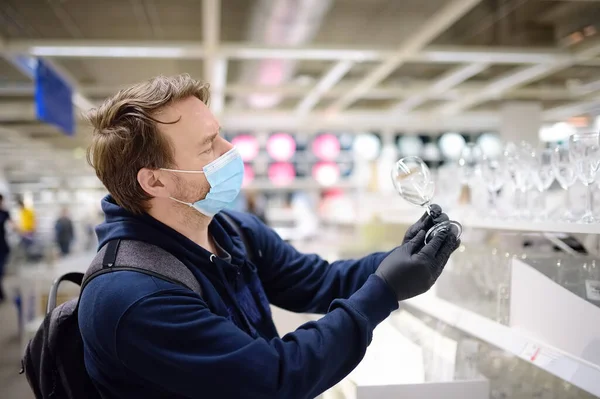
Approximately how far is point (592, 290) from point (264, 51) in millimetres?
5197

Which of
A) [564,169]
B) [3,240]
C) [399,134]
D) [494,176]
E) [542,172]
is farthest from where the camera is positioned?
[399,134]

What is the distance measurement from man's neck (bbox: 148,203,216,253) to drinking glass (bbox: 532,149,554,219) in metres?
1.15

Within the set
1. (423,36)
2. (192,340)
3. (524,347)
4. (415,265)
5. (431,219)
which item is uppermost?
(423,36)

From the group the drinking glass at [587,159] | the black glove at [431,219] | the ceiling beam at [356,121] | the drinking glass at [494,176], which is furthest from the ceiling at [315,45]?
the black glove at [431,219]

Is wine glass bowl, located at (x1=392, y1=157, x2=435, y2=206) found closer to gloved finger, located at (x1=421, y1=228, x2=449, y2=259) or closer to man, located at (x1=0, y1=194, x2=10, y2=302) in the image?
gloved finger, located at (x1=421, y1=228, x2=449, y2=259)

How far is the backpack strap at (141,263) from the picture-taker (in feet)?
4.20

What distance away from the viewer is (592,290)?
1.53 m

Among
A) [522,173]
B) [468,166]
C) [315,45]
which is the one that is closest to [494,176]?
[522,173]

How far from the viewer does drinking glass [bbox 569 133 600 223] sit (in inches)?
62.0

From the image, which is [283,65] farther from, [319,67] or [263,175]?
[263,175]

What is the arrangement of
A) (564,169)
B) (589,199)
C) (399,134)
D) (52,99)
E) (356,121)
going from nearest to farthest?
(589,199) < (564,169) < (52,99) < (356,121) < (399,134)

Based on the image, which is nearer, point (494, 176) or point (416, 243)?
point (416, 243)

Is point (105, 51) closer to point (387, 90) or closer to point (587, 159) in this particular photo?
point (387, 90)

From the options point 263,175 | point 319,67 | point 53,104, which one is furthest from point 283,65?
point 263,175
